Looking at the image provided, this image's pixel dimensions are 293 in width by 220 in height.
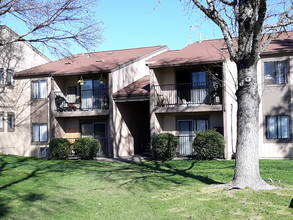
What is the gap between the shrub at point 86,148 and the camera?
75.6 ft

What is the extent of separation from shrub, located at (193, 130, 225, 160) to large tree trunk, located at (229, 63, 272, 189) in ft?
30.3

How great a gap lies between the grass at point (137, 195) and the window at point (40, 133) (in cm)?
977

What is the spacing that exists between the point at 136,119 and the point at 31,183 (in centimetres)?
1374

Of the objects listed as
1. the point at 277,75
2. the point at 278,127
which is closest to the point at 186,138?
the point at 278,127

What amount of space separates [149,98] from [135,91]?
1468 mm

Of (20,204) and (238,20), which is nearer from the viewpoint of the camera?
(20,204)

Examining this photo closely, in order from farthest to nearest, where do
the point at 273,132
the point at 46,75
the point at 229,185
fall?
the point at 46,75
the point at 273,132
the point at 229,185

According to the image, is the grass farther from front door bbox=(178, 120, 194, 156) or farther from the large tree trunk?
front door bbox=(178, 120, 194, 156)

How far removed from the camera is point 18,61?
29.3 m

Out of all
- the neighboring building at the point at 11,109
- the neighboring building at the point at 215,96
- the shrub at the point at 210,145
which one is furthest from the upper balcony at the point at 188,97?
the neighboring building at the point at 11,109

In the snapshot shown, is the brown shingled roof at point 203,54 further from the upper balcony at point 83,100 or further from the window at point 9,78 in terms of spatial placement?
the window at point 9,78

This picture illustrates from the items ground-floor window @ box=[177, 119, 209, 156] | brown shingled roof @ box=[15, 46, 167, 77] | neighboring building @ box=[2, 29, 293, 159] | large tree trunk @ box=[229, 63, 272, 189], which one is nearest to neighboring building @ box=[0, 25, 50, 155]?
neighboring building @ box=[2, 29, 293, 159]

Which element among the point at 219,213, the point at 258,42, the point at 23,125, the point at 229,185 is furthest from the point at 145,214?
the point at 23,125

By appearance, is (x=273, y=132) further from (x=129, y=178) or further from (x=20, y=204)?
(x=20, y=204)
